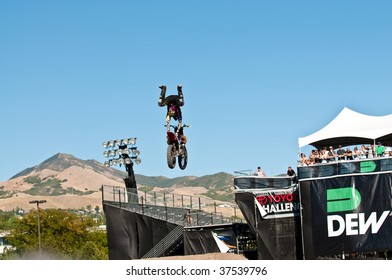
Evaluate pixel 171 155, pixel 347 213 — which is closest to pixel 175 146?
pixel 171 155

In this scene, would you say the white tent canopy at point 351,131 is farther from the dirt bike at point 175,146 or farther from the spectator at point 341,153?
the dirt bike at point 175,146

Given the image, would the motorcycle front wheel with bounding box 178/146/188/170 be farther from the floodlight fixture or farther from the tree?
the tree

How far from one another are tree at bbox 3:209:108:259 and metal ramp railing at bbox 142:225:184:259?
40.1 meters

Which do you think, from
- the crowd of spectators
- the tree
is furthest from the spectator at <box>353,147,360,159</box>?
the tree

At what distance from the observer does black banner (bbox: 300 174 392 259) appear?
3281 cm

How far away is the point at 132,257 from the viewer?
43.5m

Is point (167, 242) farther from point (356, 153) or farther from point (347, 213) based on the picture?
point (356, 153)

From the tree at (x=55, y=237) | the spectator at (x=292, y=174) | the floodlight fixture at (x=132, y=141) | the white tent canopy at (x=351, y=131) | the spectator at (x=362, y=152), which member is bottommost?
the tree at (x=55, y=237)

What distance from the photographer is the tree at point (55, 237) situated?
278 ft

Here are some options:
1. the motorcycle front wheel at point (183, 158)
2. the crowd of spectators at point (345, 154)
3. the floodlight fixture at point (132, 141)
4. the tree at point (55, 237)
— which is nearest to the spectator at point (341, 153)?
the crowd of spectators at point (345, 154)

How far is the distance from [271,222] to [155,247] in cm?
1009

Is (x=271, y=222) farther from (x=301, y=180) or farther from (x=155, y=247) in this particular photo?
(x=155, y=247)

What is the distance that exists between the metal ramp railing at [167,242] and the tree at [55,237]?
4007 cm
